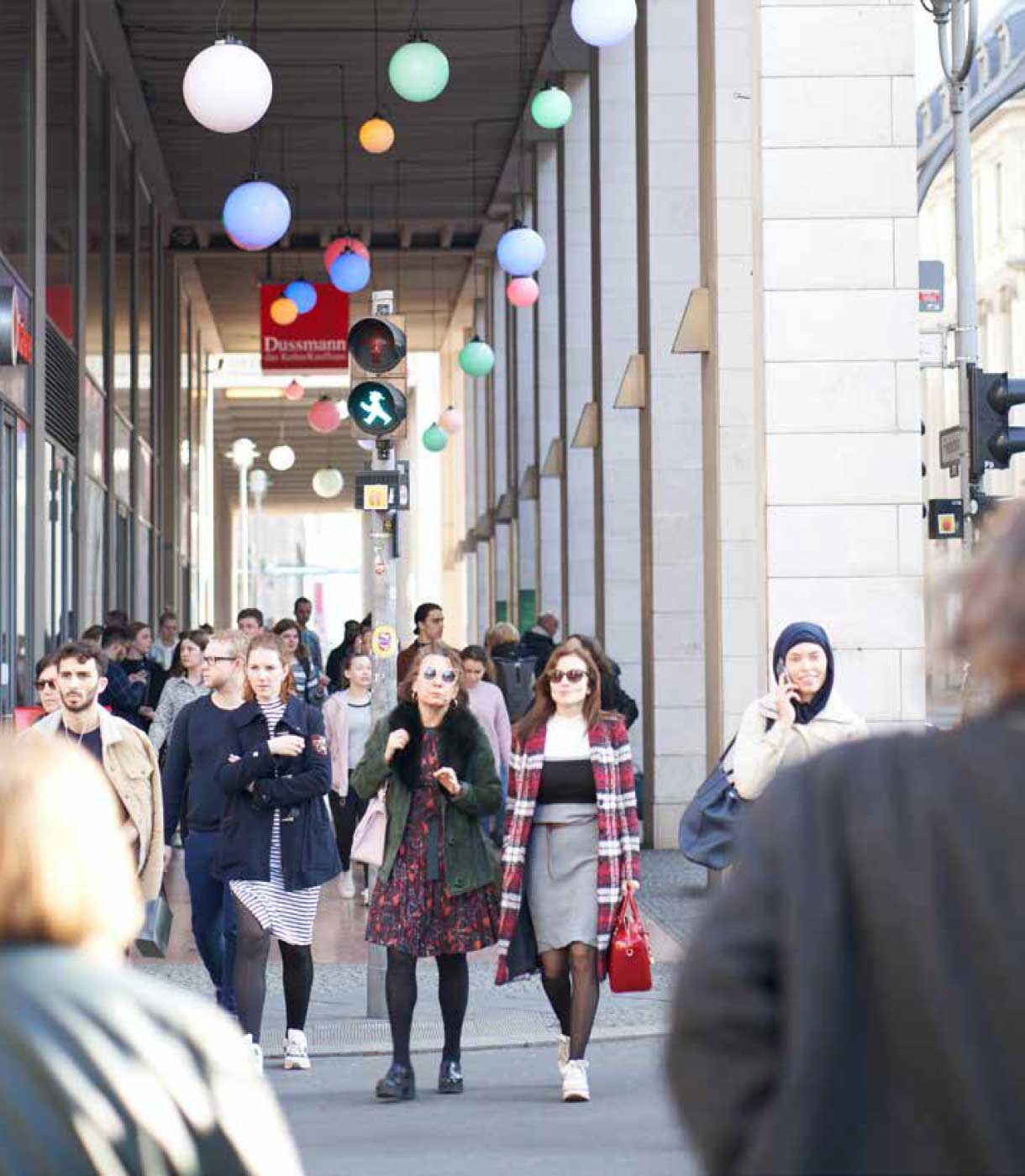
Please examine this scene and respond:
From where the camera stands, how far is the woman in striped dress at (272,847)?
8.94 metres

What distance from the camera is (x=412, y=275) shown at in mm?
40312

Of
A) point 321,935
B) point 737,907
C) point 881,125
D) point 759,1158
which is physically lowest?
point 321,935

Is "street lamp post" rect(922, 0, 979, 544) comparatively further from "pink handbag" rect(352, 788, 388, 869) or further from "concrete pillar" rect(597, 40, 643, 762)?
"pink handbag" rect(352, 788, 388, 869)

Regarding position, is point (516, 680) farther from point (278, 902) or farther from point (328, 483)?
point (328, 483)

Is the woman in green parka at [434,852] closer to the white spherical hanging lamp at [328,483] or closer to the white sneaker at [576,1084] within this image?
the white sneaker at [576,1084]

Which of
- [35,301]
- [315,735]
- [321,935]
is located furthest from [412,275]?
[315,735]

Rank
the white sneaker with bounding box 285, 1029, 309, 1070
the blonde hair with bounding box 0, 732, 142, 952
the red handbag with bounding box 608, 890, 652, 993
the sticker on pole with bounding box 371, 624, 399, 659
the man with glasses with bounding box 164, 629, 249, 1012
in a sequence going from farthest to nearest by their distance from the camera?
1. the sticker on pole with bounding box 371, 624, 399, 659
2. the man with glasses with bounding box 164, 629, 249, 1012
3. the white sneaker with bounding box 285, 1029, 309, 1070
4. the red handbag with bounding box 608, 890, 652, 993
5. the blonde hair with bounding box 0, 732, 142, 952

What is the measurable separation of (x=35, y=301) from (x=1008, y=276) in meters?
43.7

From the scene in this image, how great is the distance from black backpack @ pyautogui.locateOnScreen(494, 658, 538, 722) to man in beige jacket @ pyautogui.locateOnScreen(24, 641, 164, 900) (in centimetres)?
910

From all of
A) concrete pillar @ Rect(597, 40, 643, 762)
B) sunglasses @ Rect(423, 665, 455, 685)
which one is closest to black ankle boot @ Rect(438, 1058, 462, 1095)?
sunglasses @ Rect(423, 665, 455, 685)

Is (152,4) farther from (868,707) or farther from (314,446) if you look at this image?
(314,446)

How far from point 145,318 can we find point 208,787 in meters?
22.0

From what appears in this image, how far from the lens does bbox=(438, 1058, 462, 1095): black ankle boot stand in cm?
872

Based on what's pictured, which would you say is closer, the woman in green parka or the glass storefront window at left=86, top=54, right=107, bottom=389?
the woman in green parka
